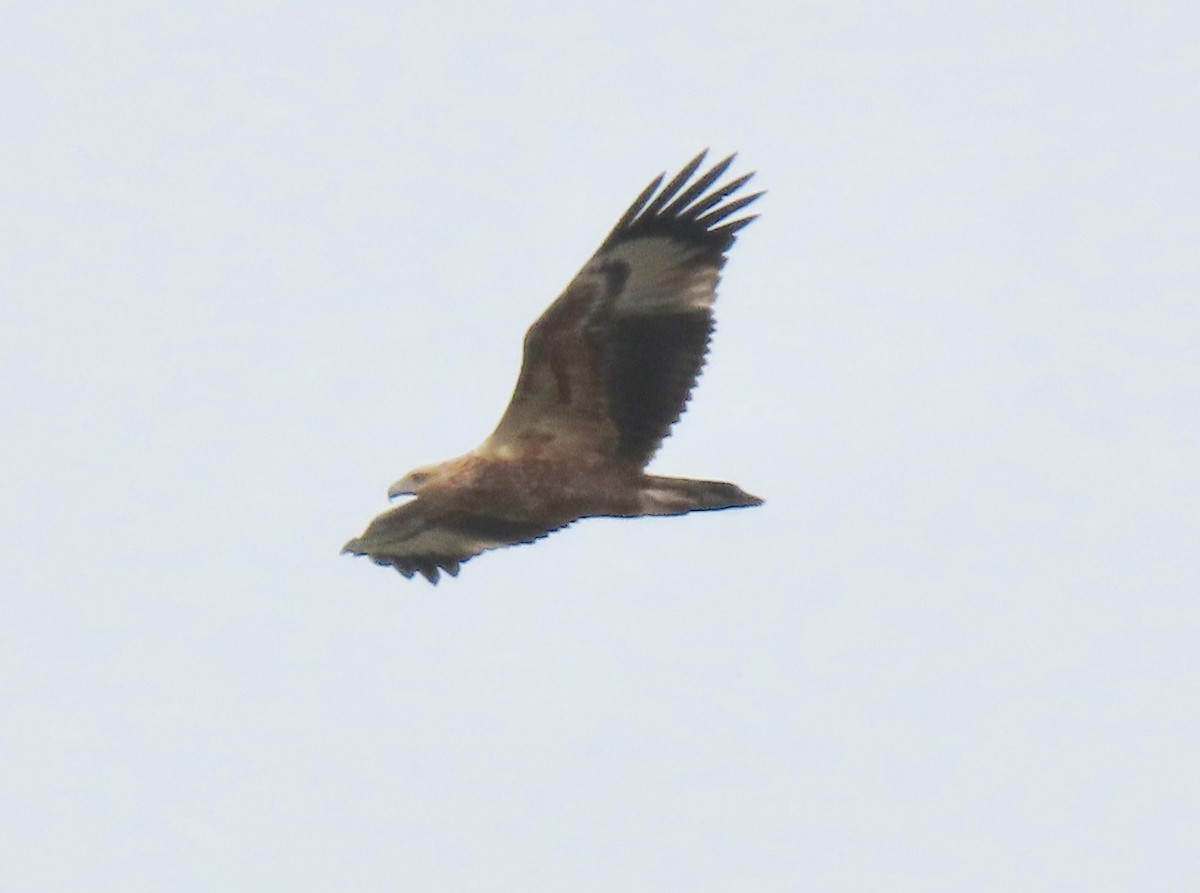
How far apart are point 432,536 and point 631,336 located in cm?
176

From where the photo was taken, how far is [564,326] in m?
15.2

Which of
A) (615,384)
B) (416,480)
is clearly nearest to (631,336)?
(615,384)

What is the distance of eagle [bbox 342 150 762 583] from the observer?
1522 centimetres

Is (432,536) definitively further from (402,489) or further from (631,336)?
(631,336)

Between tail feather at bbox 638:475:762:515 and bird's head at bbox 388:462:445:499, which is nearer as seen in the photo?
tail feather at bbox 638:475:762:515

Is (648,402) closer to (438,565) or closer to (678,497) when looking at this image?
(678,497)

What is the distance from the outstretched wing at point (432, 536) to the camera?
616 inches

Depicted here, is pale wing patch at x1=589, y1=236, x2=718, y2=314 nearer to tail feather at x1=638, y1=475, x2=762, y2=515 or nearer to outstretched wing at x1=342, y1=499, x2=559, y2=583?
tail feather at x1=638, y1=475, x2=762, y2=515

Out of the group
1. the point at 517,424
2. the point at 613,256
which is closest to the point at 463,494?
the point at 517,424

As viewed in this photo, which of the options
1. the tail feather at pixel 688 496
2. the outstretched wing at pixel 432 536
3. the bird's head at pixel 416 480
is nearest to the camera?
the tail feather at pixel 688 496

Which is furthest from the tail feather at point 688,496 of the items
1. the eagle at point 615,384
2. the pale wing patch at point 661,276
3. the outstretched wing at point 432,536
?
the pale wing patch at point 661,276

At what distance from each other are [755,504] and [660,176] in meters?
1.90

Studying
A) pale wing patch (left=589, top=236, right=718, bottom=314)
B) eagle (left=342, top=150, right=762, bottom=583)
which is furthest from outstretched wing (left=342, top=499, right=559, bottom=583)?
pale wing patch (left=589, top=236, right=718, bottom=314)

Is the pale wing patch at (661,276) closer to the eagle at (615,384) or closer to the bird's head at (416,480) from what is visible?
the eagle at (615,384)
